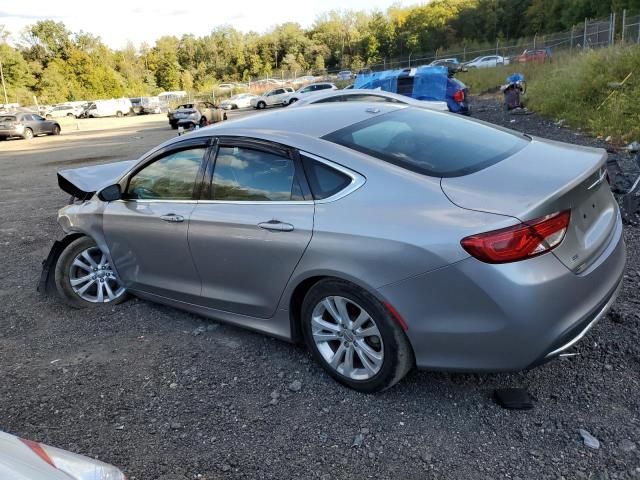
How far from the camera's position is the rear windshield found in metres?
2.90

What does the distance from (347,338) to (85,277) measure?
2.85 meters

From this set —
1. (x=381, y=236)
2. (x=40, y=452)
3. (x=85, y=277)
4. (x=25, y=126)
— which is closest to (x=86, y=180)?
(x=85, y=277)

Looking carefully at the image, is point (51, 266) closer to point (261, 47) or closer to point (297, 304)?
point (297, 304)

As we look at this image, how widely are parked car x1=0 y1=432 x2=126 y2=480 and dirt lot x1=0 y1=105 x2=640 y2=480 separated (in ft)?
2.82

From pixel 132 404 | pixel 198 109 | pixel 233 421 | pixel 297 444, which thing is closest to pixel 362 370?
pixel 297 444

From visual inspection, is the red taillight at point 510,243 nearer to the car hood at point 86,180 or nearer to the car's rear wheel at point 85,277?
the car's rear wheel at point 85,277

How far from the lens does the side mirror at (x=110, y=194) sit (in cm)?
409

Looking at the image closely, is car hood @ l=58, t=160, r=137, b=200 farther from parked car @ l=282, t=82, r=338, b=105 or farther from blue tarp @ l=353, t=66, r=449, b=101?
parked car @ l=282, t=82, r=338, b=105

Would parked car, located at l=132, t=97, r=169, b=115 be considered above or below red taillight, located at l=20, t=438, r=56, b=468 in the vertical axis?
below

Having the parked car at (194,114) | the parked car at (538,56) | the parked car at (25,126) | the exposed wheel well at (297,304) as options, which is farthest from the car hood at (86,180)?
the parked car at (25,126)

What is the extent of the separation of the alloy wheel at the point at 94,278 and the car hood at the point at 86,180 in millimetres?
675

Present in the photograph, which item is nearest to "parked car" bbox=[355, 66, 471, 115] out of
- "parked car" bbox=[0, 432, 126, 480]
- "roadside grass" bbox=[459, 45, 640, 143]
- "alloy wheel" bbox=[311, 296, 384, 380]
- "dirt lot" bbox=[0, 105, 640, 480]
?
"roadside grass" bbox=[459, 45, 640, 143]

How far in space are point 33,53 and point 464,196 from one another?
290 ft

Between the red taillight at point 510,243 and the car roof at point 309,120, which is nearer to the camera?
the red taillight at point 510,243
